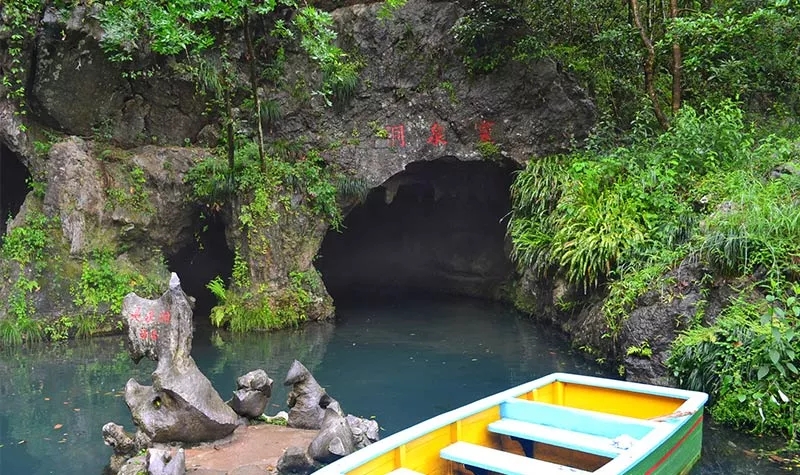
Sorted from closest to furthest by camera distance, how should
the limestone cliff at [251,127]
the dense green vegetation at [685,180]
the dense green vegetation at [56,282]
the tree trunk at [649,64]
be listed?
1. the dense green vegetation at [685,180]
2. the dense green vegetation at [56,282]
3. the tree trunk at [649,64]
4. the limestone cliff at [251,127]

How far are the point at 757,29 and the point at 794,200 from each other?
3.95 metres

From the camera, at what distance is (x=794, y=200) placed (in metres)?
6.54

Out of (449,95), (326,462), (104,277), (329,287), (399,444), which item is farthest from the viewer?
(329,287)

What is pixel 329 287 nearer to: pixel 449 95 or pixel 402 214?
pixel 402 214

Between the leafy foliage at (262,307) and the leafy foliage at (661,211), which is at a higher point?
the leafy foliage at (661,211)

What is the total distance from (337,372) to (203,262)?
6.53m

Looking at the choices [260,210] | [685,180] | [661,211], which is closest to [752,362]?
[661,211]

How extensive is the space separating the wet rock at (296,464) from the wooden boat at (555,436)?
1.11 meters

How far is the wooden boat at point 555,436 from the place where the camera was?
3438 mm

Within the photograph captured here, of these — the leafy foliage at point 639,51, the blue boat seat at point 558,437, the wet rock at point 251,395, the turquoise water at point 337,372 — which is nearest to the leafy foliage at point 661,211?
the leafy foliage at point 639,51

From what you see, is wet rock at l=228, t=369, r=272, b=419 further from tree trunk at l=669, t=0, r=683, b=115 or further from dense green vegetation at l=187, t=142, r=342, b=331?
tree trunk at l=669, t=0, r=683, b=115

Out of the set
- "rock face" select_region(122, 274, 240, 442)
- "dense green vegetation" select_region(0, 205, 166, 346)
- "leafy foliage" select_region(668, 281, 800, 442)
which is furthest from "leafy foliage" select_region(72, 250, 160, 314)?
"leafy foliage" select_region(668, 281, 800, 442)

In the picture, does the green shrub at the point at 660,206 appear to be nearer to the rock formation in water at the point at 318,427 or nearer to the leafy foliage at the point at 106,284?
the rock formation in water at the point at 318,427

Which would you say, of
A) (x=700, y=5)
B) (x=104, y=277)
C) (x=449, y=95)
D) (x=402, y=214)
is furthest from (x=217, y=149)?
(x=700, y=5)
